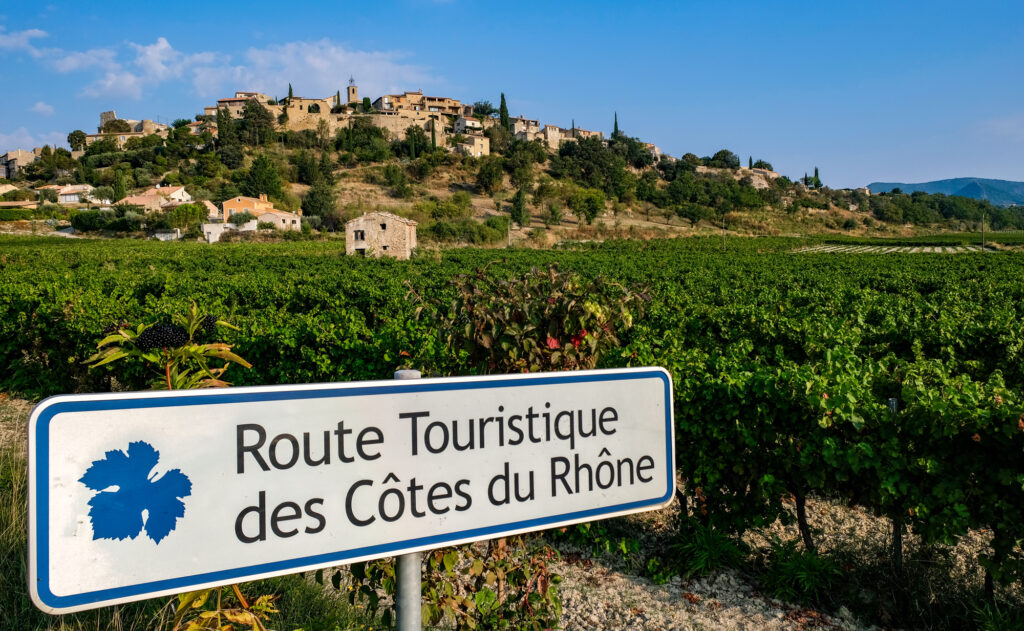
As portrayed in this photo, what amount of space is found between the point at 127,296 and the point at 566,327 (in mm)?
10505

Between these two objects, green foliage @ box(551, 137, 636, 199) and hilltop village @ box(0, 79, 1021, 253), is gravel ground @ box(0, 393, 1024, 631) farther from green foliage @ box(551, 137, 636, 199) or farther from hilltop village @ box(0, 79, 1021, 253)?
green foliage @ box(551, 137, 636, 199)

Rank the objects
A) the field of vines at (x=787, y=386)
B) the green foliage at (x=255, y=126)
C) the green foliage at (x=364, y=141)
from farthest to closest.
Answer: the green foliage at (x=255, y=126) → the green foliage at (x=364, y=141) → the field of vines at (x=787, y=386)

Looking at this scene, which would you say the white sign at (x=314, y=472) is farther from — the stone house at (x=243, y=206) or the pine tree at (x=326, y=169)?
the pine tree at (x=326, y=169)

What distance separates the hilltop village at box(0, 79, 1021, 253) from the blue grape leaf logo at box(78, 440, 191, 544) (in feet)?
212

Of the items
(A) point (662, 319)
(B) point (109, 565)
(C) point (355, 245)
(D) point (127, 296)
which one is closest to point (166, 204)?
(C) point (355, 245)

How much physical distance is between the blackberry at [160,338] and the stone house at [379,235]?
134 ft

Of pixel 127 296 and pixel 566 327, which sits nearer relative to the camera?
pixel 566 327

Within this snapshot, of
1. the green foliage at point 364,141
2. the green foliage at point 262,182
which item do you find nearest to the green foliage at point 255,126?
the green foliage at point 364,141

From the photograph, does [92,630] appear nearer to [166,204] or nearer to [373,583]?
[373,583]

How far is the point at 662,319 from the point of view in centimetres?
837

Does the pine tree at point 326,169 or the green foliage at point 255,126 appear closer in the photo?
the pine tree at point 326,169

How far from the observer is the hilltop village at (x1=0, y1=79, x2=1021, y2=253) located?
244 feet

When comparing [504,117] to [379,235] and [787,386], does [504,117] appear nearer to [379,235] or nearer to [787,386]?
[379,235]

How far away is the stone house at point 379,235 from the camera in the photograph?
141 feet
